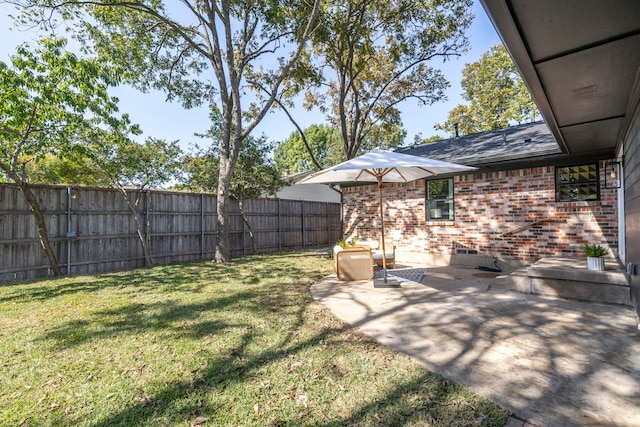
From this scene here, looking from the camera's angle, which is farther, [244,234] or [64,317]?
[244,234]

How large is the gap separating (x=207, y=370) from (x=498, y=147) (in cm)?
843

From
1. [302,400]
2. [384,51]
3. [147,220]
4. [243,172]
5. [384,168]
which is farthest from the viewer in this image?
[384,51]

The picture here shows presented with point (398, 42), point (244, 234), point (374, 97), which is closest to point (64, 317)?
point (244, 234)

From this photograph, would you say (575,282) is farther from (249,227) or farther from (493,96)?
(493,96)

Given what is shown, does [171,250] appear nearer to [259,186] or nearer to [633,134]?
[259,186]

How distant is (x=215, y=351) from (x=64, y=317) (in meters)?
2.59

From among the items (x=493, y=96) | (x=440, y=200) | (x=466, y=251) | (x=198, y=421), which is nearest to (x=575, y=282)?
(x=466, y=251)

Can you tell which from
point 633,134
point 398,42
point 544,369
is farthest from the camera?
point 398,42

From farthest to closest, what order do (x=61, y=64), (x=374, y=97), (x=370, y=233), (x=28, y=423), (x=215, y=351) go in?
1. (x=374, y=97)
2. (x=370, y=233)
3. (x=61, y=64)
4. (x=215, y=351)
5. (x=28, y=423)

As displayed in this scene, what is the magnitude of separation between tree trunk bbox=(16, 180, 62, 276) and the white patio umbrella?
5849mm

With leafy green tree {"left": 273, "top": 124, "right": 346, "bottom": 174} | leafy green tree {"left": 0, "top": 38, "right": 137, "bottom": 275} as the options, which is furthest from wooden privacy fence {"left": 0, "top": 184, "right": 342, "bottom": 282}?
leafy green tree {"left": 273, "top": 124, "right": 346, "bottom": 174}

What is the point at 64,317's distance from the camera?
4.01 metres

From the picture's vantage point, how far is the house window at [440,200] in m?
8.42

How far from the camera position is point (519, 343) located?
3125 mm
